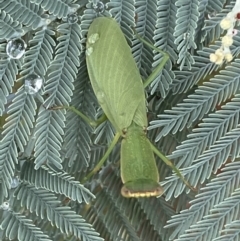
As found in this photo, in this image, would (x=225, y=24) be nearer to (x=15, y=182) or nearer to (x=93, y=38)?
(x=93, y=38)

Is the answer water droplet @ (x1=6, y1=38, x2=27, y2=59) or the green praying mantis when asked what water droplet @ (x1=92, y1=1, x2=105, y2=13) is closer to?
the green praying mantis

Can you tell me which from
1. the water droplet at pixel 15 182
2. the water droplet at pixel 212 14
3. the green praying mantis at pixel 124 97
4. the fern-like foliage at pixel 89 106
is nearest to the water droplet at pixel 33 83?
the fern-like foliage at pixel 89 106

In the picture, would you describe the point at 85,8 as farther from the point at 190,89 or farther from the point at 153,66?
the point at 190,89

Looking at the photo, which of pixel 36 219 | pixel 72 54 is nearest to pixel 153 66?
pixel 72 54

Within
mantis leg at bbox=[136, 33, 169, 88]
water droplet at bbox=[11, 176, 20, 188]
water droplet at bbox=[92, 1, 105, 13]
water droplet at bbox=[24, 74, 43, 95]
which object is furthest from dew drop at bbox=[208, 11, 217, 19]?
water droplet at bbox=[11, 176, 20, 188]

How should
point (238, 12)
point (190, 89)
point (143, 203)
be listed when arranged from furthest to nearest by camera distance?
point (143, 203), point (190, 89), point (238, 12)

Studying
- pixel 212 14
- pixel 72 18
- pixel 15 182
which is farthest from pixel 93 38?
pixel 15 182

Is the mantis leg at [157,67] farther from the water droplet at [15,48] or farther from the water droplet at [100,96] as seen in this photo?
the water droplet at [15,48]
